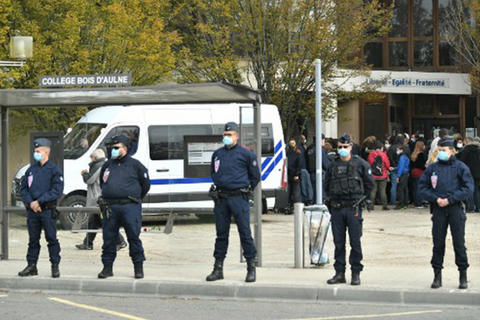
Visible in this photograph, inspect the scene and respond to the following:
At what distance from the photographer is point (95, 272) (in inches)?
496

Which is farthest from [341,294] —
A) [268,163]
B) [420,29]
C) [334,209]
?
[420,29]

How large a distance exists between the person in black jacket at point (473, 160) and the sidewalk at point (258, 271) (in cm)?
451

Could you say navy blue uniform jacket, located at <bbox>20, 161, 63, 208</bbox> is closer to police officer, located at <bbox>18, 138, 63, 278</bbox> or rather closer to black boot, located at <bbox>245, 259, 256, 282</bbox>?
police officer, located at <bbox>18, 138, 63, 278</bbox>

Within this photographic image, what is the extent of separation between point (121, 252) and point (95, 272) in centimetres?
287

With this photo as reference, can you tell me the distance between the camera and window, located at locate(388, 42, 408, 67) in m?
40.2

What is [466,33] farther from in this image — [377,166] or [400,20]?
[377,166]

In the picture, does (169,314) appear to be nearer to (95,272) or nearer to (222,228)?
(222,228)

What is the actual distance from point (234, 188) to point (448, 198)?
251 cm

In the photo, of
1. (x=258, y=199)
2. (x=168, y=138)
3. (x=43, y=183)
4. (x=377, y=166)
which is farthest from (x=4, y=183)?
(x=377, y=166)

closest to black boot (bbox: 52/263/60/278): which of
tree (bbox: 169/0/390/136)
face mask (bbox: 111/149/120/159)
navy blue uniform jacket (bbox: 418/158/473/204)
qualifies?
face mask (bbox: 111/149/120/159)

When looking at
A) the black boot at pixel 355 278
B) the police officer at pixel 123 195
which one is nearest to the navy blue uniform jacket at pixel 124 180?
the police officer at pixel 123 195

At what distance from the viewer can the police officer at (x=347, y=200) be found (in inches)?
442

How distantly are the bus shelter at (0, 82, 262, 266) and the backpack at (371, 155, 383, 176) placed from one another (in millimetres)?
10166

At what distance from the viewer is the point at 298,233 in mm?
12688
